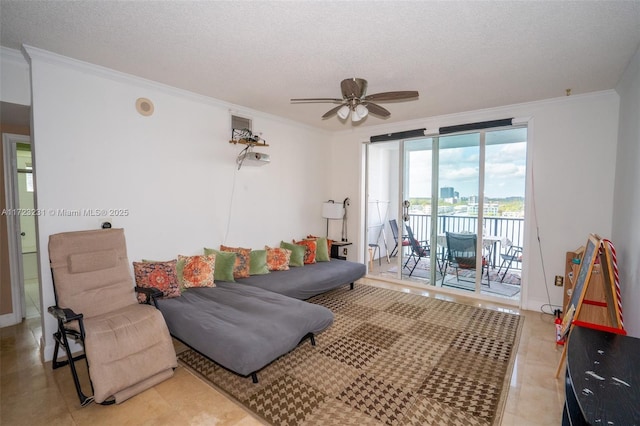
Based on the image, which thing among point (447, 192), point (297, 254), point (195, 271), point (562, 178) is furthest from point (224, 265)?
point (562, 178)

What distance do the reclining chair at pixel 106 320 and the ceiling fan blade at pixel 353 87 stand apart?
2.42 meters

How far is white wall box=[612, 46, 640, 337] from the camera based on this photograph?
2342mm

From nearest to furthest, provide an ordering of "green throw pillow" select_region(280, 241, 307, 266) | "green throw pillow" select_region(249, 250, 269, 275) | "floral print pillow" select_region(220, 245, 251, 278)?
1. "floral print pillow" select_region(220, 245, 251, 278)
2. "green throw pillow" select_region(249, 250, 269, 275)
3. "green throw pillow" select_region(280, 241, 307, 266)

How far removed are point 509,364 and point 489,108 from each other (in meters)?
3.15

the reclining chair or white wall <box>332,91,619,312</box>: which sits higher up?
white wall <box>332,91,619,312</box>

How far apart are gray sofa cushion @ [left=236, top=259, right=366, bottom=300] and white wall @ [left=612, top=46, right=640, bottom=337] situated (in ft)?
9.18

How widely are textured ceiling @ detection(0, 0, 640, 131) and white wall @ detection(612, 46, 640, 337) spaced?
0.83 ft

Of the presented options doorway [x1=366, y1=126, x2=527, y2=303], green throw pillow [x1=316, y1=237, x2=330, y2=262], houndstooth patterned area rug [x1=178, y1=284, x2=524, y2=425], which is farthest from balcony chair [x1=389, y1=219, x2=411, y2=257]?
houndstooth patterned area rug [x1=178, y1=284, x2=524, y2=425]

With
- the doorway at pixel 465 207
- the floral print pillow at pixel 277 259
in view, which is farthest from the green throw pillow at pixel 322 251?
the doorway at pixel 465 207

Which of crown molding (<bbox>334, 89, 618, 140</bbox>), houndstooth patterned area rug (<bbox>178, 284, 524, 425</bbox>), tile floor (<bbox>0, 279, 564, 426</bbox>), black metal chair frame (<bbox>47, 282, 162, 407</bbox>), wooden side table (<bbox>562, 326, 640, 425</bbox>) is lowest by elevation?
tile floor (<bbox>0, 279, 564, 426</bbox>)

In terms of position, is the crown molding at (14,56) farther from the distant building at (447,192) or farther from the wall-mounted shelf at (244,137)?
the distant building at (447,192)

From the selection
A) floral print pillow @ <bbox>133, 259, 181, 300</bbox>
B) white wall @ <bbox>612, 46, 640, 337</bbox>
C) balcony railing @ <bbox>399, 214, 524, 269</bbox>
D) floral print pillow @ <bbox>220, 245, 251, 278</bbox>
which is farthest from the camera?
balcony railing @ <bbox>399, 214, 524, 269</bbox>

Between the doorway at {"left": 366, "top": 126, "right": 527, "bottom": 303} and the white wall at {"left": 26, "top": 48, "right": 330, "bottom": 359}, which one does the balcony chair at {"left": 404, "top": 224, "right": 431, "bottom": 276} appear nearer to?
the doorway at {"left": 366, "top": 126, "right": 527, "bottom": 303}

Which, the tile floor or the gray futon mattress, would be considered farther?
the gray futon mattress
